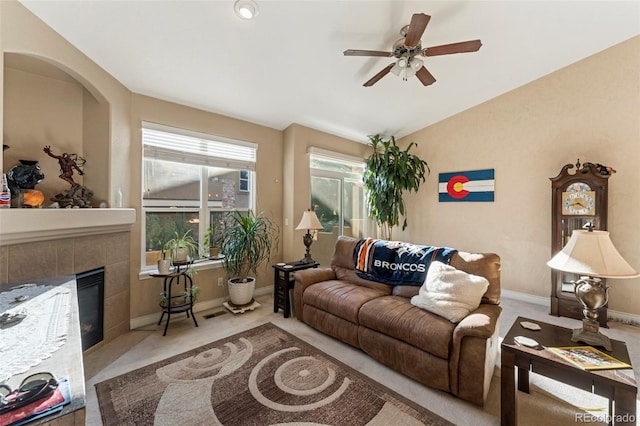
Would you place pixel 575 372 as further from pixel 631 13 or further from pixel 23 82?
pixel 23 82

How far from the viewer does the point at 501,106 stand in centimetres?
398

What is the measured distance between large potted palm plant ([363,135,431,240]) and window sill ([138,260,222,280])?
2.76 m

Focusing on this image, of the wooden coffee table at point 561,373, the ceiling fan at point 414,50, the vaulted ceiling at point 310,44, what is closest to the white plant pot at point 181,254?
the vaulted ceiling at point 310,44

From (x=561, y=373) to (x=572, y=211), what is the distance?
2.76 metres

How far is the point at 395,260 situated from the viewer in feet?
9.26

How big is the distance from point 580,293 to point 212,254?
3.61m

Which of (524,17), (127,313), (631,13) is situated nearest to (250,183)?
(127,313)

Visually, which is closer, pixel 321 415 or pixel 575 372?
pixel 575 372

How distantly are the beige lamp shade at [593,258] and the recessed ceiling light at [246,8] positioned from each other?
269 centimetres

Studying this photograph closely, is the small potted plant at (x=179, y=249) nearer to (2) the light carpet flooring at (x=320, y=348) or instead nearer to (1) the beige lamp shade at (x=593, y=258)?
(2) the light carpet flooring at (x=320, y=348)

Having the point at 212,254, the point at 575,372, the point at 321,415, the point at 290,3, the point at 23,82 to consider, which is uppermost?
the point at 290,3

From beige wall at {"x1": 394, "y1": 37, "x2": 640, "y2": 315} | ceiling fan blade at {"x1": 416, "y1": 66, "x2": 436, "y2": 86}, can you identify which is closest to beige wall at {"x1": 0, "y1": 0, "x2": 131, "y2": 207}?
ceiling fan blade at {"x1": 416, "y1": 66, "x2": 436, "y2": 86}

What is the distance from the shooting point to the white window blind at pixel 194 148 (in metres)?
3.04

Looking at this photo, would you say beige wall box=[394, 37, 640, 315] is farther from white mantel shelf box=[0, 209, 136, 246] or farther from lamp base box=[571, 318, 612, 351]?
white mantel shelf box=[0, 209, 136, 246]
